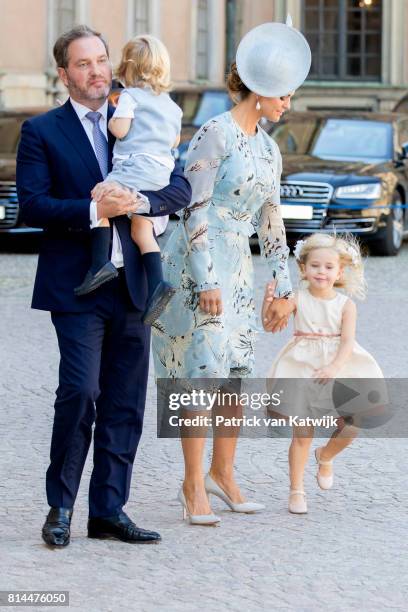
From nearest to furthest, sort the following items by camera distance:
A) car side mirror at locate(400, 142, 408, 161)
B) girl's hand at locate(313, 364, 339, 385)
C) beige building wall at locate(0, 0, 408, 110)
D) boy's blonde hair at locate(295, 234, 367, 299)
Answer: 1. girl's hand at locate(313, 364, 339, 385)
2. boy's blonde hair at locate(295, 234, 367, 299)
3. car side mirror at locate(400, 142, 408, 161)
4. beige building wall at locate(0, 0, 408, 110)

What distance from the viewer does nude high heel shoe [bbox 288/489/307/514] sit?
21.4ft

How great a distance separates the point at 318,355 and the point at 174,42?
30.5 metres

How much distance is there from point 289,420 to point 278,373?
20 cm

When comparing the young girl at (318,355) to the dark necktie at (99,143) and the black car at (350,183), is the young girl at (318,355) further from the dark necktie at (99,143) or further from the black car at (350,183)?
the black car at (350,183)

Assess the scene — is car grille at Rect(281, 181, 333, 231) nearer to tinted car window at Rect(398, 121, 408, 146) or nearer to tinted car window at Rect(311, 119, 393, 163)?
tinted car window at Rect(311, 119, 393, 163)

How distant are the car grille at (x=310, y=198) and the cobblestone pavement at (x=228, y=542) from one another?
8967 mm

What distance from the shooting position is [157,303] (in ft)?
19.4

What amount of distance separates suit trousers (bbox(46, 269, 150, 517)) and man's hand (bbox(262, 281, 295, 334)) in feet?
1.93

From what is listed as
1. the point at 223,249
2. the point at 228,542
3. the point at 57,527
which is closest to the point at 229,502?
the point at 228,542

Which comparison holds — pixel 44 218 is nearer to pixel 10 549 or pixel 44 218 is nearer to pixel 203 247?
pixel 203 247

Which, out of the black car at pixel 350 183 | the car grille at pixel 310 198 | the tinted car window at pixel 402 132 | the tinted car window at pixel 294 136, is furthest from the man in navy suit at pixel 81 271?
the tinted car window at pixel 402 132

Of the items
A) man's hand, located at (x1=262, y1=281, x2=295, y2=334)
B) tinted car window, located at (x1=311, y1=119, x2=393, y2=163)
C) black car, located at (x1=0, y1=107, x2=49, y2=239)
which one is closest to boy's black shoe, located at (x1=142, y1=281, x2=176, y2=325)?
man's hand, located at (x1=262, y1=281, x2=295, y2=334)

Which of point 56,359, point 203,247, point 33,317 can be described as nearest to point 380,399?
point 203,247

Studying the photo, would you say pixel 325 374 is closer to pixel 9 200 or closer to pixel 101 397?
pixel 101 397
